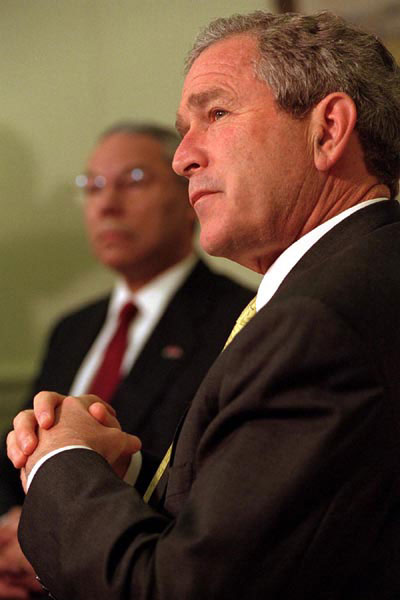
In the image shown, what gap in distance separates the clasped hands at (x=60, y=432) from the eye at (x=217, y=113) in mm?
490

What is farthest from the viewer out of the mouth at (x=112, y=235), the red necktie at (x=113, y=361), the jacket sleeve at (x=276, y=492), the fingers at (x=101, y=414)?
the mouth at (x=112, y=235)

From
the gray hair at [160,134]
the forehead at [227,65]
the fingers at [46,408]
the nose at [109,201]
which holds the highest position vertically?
the forehead at [227,65]

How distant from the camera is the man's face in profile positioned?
4.18ft

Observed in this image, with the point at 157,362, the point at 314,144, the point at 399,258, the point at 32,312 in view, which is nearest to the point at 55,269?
the point at 32,312

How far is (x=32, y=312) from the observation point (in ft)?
12.4

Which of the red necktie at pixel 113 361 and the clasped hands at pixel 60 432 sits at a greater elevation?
the clasped hands at pixel 60 432

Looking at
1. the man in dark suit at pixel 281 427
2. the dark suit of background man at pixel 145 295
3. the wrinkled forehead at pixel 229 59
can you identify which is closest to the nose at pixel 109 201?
the dark suit of background man at pixel 145 295

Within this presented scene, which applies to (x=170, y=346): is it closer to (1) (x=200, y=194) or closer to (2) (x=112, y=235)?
(2) (x=112, y=235)

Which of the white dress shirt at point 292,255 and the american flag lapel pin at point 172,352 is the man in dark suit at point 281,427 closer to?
the white dress shirt at point 292,255

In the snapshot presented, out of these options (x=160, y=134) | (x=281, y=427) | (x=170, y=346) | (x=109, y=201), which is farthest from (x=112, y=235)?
(x=281, y=427)

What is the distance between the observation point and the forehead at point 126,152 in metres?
2.95

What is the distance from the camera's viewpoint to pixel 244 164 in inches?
50.2

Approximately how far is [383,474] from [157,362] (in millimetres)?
1581

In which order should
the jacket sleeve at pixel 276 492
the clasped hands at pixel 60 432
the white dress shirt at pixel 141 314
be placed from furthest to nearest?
the white dress shirt at pixel 141 314 < the clasped hands at pixel 60 432 < the jacket sleeve at pixel 276 492
